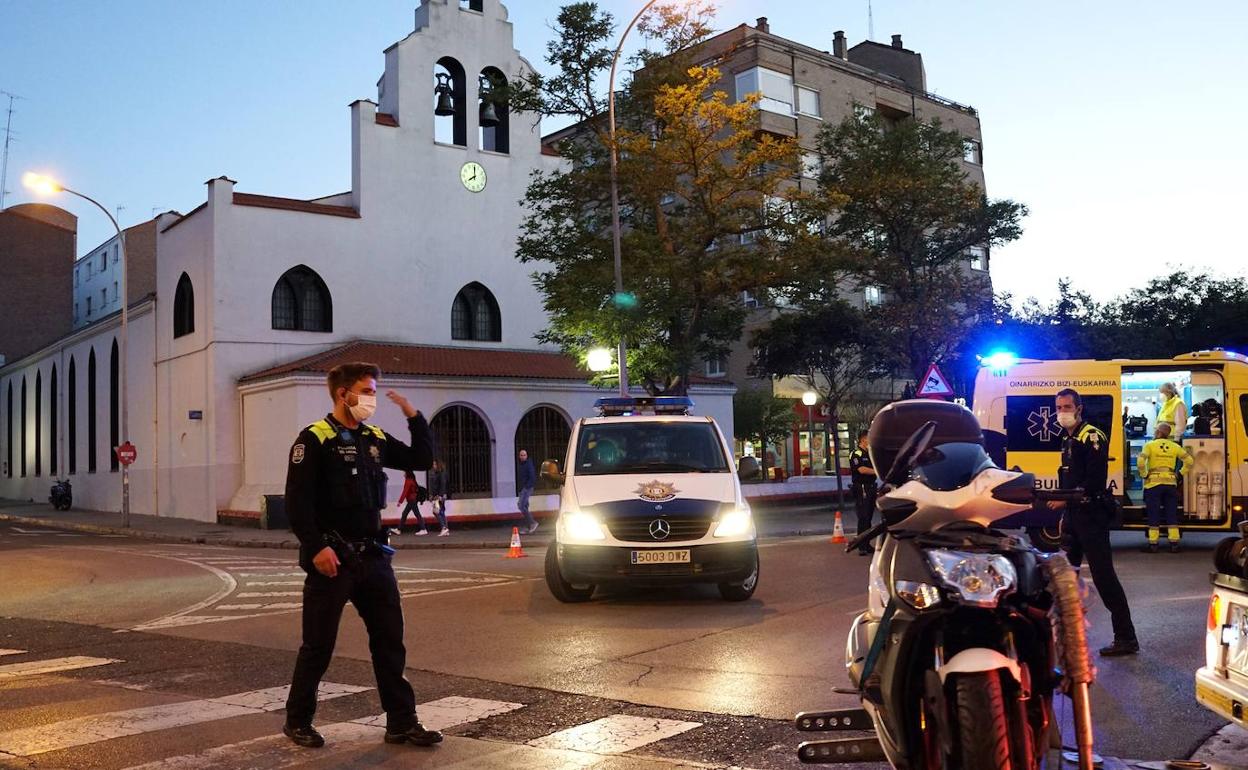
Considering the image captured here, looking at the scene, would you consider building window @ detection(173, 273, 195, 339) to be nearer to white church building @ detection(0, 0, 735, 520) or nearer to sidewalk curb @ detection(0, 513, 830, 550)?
white church building @ detection(0, 0, 735, 520)

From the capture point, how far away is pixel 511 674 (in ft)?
26.4

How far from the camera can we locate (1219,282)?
5525 centimetres

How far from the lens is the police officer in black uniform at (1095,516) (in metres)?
7.95

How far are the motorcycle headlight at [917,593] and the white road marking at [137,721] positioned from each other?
441 centimetres

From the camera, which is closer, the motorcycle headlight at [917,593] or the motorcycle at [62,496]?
the motorcycle headlight at [917,593]

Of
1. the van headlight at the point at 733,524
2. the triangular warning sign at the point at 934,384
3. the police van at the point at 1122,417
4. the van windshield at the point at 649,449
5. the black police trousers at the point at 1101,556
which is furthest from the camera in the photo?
the triangular warning sign at the point at 934,384

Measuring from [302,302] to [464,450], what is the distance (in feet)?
22.3

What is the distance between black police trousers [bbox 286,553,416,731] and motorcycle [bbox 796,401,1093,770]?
8.97ft

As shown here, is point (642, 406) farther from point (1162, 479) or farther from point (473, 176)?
point (473, 176)

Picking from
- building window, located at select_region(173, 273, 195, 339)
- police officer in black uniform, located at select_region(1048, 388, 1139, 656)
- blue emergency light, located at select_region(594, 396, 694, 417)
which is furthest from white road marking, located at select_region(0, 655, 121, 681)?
building window, located at select_region(173, 273, 195, 339)

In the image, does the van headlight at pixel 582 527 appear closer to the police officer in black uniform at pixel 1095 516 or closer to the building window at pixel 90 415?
the police officer in black uniform at pixel 1095 516

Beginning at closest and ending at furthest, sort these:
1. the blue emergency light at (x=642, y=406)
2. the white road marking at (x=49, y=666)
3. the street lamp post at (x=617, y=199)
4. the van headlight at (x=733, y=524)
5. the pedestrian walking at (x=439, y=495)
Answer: the white road marking at (x=49, y=666) → the van headlight at (x=733, y=524) → the blue emergency light at (x=642, y=406) → the street lamp post at (x=617, y=199) → the pedestrian walking at (x=439, y=495)

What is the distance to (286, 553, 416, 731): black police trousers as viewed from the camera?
593 cm

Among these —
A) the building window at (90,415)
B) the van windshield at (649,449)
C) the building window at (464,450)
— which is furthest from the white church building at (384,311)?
the van windshield at (649,449)
